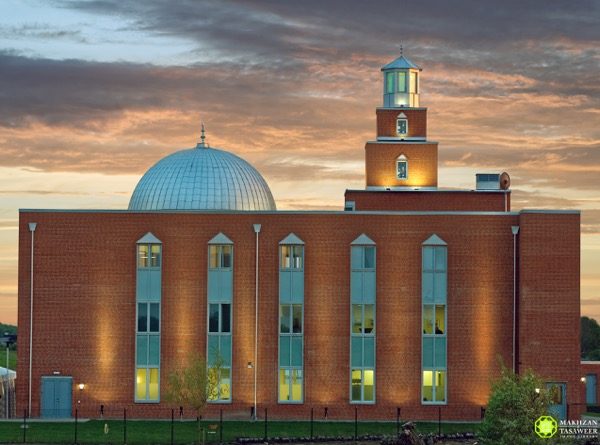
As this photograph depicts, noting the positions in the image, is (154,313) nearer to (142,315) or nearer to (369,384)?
(142,315)

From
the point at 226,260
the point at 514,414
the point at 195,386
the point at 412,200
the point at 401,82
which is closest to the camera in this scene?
the point at 514,414

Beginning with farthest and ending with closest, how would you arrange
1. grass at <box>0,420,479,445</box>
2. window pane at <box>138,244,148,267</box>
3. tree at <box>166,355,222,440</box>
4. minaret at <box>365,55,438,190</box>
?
minaret at <box>365,55,438,190</box>
window pane at <box>138,244,148,267</box>
tree at <box>166,355,222,440</box>
grass at <box>0,420,479,445</box>

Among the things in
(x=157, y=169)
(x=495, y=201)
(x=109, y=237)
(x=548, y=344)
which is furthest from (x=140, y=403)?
(x=495, y=201)

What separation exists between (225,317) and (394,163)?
22.1 metres

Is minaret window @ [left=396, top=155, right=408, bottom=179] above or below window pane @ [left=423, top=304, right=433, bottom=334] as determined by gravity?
above

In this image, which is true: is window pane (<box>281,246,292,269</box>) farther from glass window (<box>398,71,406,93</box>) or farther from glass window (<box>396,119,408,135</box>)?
glass window (<box>398,71,406,93</box>)

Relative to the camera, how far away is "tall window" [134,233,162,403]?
242 ft

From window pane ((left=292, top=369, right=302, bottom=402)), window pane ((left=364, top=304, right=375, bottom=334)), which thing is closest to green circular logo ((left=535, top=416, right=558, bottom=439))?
window pane ((left=364, top=304, right=375, bottom=334))

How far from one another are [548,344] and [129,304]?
22.4 meters

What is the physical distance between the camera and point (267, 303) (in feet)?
243

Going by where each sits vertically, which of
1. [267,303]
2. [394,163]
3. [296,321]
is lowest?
[296,321]

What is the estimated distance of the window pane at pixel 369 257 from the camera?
74.1 meters

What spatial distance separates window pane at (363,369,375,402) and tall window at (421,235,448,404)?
8.83 feet

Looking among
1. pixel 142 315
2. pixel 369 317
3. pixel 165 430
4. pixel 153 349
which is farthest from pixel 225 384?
pixel 369 317
